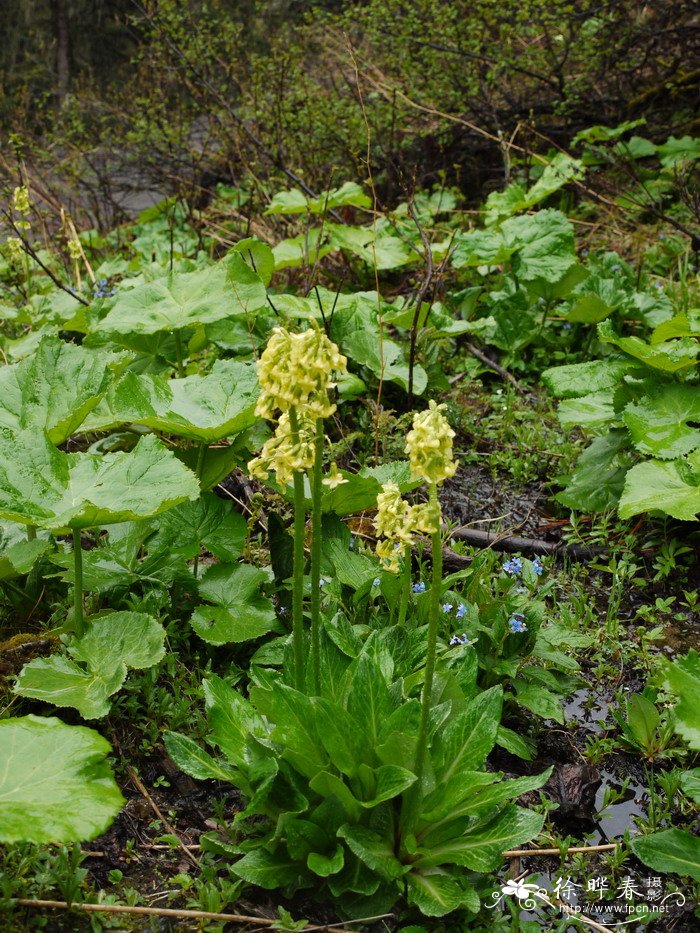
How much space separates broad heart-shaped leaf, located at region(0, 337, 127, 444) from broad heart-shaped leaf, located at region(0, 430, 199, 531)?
256 millimetres

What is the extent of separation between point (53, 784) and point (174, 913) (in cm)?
39

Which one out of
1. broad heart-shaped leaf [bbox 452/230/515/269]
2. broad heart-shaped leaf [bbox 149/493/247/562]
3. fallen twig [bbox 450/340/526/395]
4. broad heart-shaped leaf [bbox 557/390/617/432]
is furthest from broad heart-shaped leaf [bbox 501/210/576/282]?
broad heart-shaped leaf [bbox 149/493/247/562]

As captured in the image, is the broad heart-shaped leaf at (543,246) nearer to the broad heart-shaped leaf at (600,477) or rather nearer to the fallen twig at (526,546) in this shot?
the broad heart-shaped leaf at (600,477)

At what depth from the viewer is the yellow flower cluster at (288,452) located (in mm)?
1425

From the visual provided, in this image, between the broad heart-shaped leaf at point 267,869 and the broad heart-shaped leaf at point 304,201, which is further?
the broad heart-shaped leaf at point 304,201

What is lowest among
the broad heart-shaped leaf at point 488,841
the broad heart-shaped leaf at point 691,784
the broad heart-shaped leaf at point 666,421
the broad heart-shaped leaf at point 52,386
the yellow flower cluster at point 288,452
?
the broad heart-shaped leaf at point 691,784

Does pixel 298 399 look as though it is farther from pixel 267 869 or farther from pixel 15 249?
pixel 15 249

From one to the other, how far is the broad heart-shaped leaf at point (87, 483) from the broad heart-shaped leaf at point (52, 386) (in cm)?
26

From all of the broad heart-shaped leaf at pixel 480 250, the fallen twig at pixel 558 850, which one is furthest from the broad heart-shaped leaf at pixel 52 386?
the broad heart-shaped leaf at pixel 480 250

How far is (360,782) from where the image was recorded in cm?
166

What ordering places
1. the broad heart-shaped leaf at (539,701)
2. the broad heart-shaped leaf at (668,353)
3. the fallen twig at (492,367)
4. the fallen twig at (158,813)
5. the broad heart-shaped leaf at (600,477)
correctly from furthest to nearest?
1. the fallen twig at (492,367)
2. the broad heart-shaped leaf at (600,477)
3. the broad heart-shaped leaf at (668,353)
4. the broad heart-shaped leaf at (539,701)
5. the fallen twig at (158,813)

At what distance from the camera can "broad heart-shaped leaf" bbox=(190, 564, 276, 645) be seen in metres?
2.13

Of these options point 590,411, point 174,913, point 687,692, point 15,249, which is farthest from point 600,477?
point 15,249

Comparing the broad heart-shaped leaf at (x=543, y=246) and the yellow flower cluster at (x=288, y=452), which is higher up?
the yellow flower cluster at (x=288, y=452)
